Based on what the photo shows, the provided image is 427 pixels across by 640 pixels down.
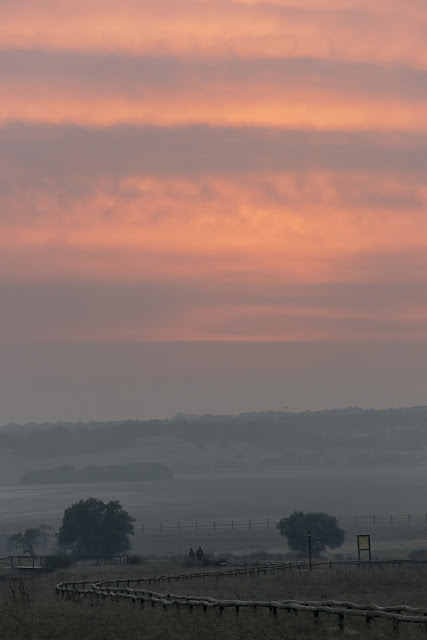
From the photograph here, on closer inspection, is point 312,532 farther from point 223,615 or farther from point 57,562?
point 223,615

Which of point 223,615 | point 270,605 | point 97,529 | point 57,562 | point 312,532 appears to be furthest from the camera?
point 97,529

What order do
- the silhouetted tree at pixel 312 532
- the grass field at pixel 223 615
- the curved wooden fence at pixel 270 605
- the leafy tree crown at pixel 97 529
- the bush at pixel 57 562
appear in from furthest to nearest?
the leafy tree crown at pixel 97 529 < the silhouetted tree at pixel 312 532 < the bush at pixel 57 562 < the grass field at pixel 223 615 < the curved wooden fence at pixel 270 605

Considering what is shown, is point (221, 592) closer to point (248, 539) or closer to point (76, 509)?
point (76, 509)

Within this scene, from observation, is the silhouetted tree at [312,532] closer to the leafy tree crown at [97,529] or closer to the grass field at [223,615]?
the leafy tree crown at [97,529]

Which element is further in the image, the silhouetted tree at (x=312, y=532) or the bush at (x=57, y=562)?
the silhouetted tree at (x=312, y=532)

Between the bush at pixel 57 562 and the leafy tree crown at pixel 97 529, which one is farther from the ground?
the leafy tree crown at pixel 97 529

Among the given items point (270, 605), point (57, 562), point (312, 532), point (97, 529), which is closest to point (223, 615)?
point (270, 605)

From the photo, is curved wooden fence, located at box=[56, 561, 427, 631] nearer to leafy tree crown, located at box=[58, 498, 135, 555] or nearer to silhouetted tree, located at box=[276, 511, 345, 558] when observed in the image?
silhouetted tree, located at box=[276, 511, 345, 558]

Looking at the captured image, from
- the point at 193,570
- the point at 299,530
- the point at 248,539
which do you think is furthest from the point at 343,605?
the point at 248,539

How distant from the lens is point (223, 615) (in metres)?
35.2

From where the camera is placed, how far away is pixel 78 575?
68.4m

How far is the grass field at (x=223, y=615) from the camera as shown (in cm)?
3189

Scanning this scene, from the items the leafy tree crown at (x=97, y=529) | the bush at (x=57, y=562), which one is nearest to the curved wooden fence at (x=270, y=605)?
the bush at (x=57, y=562)

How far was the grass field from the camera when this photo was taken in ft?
105
